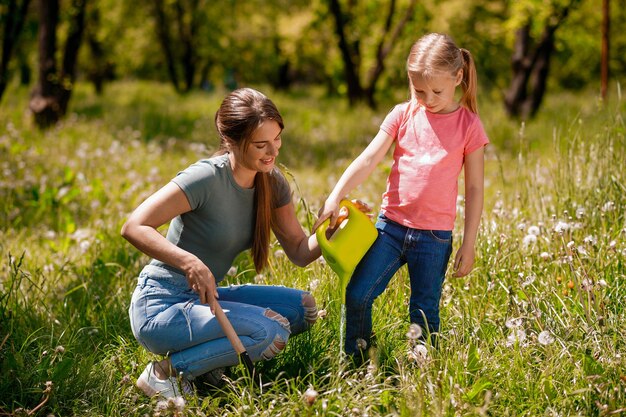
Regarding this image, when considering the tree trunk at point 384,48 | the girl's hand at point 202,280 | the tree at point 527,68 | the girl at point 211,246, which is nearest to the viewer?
the girl's hand at point 202,280

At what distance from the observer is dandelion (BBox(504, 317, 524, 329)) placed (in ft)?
8.39

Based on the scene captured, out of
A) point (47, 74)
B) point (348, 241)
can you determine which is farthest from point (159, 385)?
point (47, 74)

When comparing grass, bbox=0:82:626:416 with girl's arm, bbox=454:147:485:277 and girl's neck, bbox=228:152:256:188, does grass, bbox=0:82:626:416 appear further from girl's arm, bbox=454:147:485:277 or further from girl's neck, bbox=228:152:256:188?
girl's neck, bbox=228:152:256:188

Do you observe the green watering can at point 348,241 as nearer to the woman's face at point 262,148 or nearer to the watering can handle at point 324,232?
the watering can handle at point 324,232

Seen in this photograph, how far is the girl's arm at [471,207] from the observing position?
8.83 ft

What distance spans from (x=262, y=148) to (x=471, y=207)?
2.68ft

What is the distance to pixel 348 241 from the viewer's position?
265 centimetres

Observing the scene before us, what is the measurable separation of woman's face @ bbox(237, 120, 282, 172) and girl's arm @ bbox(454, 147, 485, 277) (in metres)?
0.73

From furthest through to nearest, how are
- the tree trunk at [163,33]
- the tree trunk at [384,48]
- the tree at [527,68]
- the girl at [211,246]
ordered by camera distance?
the tree trunk at [163,33]
the tree trunk at [384,48]
the tree at [527,68]
the girl at [211,246]

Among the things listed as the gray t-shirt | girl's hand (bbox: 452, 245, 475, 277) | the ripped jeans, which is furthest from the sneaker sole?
girl's hand (bbox: 452, 245, 475, 277)

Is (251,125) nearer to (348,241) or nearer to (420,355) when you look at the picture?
(348,241)

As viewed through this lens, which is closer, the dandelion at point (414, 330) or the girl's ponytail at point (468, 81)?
the dandelion at point (414, 330)

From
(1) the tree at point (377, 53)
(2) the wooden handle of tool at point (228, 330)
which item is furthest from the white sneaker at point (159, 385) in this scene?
(1) the tree at point (377, 53)

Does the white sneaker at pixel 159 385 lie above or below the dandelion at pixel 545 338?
below
